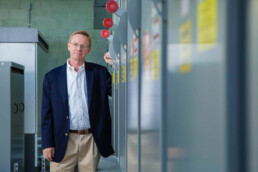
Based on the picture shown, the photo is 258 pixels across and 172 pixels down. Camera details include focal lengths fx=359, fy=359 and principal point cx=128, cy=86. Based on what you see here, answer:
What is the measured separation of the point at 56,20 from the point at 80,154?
6095 mm

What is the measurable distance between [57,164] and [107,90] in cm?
61

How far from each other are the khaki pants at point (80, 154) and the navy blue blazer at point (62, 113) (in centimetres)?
4

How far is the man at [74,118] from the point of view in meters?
2.35

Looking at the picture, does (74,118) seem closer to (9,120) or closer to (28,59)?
(9,120)

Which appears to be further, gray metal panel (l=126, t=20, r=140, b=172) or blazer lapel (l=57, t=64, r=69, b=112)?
blazer lapel (l=57, t=64, r=69, b=112)

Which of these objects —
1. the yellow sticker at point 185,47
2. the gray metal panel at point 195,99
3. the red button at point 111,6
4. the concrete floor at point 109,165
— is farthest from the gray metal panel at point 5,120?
the yellow sticker at point 185,47

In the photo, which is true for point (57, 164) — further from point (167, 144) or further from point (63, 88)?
point (167, 144)

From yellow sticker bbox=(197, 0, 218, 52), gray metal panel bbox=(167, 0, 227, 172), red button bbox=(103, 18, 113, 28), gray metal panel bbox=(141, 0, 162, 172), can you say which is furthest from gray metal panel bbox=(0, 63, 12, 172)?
yellow sticker bbox=(197, 0, 218, 52)

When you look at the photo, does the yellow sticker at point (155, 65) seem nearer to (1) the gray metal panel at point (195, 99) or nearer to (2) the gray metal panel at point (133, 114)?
(1) the gray metal panel at point (195, 99)

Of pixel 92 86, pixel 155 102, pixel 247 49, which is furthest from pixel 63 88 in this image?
pixel 247 49

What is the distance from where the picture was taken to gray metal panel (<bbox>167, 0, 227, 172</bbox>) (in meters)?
0.57

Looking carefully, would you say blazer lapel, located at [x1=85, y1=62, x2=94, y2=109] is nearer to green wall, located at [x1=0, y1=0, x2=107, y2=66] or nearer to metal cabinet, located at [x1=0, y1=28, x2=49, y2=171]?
metal cabinet, located at [x1=0, y1=28, x2=49, y2=171]

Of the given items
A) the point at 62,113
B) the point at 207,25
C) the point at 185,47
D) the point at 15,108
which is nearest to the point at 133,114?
the point at 62,113

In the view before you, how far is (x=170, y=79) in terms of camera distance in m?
0.98
